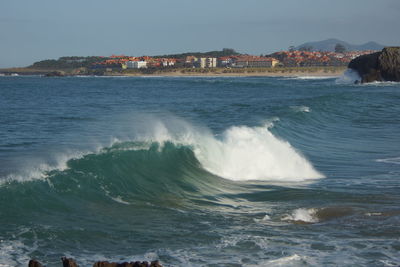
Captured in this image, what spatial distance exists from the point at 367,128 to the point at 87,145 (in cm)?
1455

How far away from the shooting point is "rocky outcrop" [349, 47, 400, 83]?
82.0m

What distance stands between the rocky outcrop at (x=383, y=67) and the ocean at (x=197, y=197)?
195 feet

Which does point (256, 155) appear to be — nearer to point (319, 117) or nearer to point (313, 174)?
point (313, 174)

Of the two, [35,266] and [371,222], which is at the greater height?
[35,266]

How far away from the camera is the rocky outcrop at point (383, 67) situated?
8200 cm

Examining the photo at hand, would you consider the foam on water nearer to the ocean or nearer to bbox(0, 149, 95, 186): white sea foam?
the ocean

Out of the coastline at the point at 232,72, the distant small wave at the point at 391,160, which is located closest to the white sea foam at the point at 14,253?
the distant small wave at the point at 391,160

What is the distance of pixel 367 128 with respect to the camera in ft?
93.8

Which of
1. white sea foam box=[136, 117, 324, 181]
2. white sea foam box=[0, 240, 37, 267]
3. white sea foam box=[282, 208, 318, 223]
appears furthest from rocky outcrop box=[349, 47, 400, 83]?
white sea foam box=[0, 240, 37, 267]

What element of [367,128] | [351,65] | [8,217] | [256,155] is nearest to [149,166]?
[256,155]

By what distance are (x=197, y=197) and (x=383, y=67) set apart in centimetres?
7452

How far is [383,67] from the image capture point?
274 ft

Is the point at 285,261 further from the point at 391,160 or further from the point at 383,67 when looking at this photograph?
the point at 383,67

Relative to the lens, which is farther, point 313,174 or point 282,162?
point 282,162
